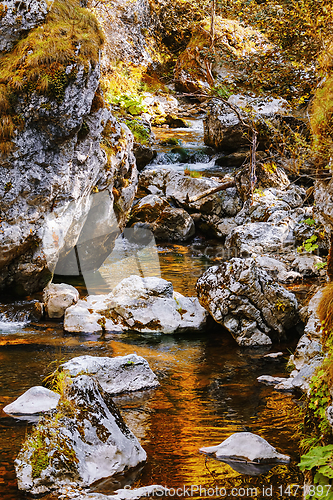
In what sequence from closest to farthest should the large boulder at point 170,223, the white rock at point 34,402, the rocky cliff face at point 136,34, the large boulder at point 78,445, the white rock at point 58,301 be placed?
the large boulder at point 78,445, the white rock at point 34,402, the white rock at point 58,301, the large boulder at point 170,223, the rocky cliff face at point 136,34

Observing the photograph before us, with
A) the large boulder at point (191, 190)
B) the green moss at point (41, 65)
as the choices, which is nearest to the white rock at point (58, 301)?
the green moss at point (41, 65)

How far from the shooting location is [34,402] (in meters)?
4.63

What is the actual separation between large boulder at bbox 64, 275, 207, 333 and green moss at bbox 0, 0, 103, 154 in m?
3.40

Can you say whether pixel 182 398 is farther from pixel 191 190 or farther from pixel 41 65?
pixel 191 190

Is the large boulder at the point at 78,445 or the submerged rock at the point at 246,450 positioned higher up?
the large boulder at the point at 78,445

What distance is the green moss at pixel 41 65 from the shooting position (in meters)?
7.50

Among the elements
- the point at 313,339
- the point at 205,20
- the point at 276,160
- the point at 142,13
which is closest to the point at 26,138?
the point at 313,339

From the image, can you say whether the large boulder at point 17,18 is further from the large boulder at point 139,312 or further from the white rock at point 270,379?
the white rock at point 270,379

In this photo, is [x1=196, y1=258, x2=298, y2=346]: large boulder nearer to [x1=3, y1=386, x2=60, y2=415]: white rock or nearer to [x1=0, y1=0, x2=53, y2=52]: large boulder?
[x1=3, y1=386, x2=60, y2=415]: white rock

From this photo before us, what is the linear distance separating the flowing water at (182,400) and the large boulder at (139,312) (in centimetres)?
21

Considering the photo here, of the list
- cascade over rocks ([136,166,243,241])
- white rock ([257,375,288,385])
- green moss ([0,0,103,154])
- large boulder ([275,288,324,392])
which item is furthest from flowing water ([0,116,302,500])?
cascade over rocks ([136,166,243,241])

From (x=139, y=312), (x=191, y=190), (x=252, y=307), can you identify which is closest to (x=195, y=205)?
(x=191, y=190)

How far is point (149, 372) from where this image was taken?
5.53m

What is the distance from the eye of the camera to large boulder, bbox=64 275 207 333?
24.7 ft
